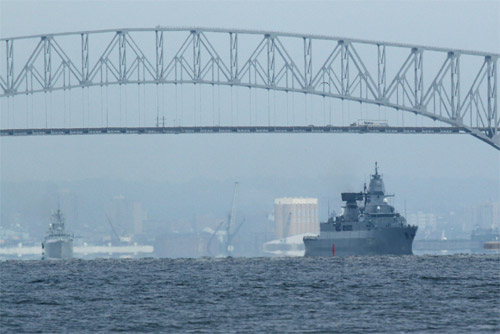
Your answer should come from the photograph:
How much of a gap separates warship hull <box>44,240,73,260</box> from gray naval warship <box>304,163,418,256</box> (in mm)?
49268

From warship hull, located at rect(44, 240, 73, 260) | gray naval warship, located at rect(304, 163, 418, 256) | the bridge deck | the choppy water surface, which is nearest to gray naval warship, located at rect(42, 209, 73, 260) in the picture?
warship hull, located at rect(44, 240, 73, 260)

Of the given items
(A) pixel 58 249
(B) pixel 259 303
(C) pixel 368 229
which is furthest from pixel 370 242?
(B) pixel 259 303

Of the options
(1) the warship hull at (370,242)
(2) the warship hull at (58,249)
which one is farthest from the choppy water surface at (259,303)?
(2) the warship hull at (58,249)

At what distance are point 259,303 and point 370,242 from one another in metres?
72.4

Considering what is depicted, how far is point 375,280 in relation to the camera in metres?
69.8

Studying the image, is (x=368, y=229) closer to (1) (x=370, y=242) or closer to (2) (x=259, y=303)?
(1) (x=370, y=242)

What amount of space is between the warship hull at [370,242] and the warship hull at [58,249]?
163 feet

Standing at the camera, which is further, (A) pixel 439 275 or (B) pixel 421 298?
(A) pixel 439 275

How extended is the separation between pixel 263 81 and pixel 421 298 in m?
65.6

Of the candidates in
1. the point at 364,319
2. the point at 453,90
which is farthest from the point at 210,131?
the point at 364,319

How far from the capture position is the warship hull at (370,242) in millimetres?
125312

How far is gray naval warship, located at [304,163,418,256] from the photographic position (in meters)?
126

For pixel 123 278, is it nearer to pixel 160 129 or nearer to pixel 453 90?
pixel 160 129

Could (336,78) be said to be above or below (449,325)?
above
